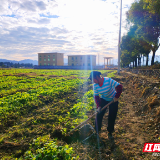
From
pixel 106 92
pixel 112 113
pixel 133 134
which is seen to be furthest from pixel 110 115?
pixel 133 134

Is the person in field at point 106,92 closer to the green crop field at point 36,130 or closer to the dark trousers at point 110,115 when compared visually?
the dark trousers at point 110,115

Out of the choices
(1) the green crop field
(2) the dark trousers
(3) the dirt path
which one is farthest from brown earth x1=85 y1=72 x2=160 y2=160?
(1) the green crop field

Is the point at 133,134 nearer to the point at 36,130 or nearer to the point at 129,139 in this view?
the point at 129,139

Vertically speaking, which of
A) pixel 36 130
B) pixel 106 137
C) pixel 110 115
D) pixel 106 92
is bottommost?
pixel 106 137

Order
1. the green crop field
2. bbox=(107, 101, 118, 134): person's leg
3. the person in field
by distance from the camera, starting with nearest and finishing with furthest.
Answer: the green crop field → the person in field → bbox=(107, 101, 118, 134): person's leg

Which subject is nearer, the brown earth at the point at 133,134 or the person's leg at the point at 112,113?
the brown earth at the point at 133,134

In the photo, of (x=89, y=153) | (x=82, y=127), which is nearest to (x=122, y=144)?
(x=89, y=153)

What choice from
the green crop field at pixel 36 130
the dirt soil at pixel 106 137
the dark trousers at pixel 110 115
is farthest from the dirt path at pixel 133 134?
the green crop field at pixel 36 130

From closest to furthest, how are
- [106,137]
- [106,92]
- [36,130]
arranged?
[106,92]
[106,137]
[36,130]

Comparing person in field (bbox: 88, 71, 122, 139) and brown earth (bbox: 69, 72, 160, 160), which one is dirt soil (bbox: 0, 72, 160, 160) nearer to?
brown earth (bbox: 69, 72, 160, 160)

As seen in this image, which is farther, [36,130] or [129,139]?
[36,130]

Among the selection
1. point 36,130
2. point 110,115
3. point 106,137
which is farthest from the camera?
point 36,130

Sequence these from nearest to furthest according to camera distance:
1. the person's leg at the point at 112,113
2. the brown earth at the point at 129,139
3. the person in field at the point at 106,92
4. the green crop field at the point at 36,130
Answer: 1. the green crop field at the point at 36,130
2. the brown earth at the point at 129,139
3. the person in field at the point at 106,92
4. the person's leg at the point at 112,113

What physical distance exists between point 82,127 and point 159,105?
11.6 ft
